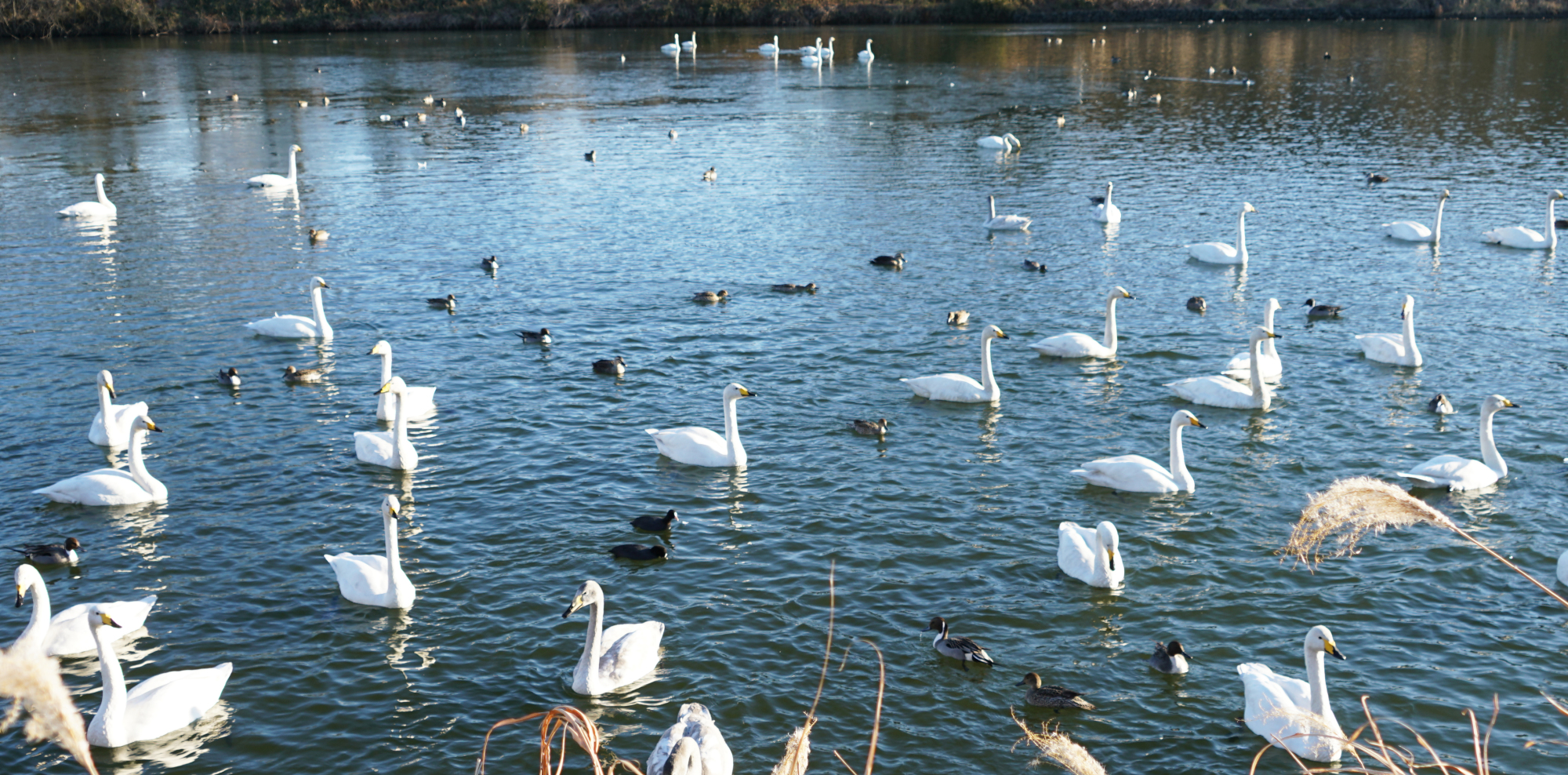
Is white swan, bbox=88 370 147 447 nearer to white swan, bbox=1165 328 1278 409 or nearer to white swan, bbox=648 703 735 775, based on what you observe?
white swan, bbox=648 703 735 775

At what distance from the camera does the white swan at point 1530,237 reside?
Answer: 28.3m

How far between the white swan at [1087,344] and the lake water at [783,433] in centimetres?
48

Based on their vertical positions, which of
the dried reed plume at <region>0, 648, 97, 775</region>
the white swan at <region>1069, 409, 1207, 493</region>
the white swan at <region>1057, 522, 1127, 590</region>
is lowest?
the white swan at <region>1057, 522, 1127, 590</region>

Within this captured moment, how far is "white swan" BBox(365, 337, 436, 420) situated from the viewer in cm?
1844

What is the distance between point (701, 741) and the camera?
10.1 metres

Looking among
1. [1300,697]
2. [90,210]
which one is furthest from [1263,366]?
[90,210]

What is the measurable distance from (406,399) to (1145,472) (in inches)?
414

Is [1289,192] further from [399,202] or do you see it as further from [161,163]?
[161,163]

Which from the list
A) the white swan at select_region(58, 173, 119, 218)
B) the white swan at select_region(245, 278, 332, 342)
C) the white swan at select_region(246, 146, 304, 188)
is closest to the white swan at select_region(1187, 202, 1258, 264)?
the white swan at select_region(245, 278, 332, 342)

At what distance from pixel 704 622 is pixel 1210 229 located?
22373 mm

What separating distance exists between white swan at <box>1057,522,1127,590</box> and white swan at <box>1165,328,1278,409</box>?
5.88m

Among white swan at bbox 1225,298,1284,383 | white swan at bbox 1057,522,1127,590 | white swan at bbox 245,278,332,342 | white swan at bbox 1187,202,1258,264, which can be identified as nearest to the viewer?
white swan at bbox 1057,522,1127,590

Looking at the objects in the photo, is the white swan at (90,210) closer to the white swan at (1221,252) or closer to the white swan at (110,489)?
the white swan at (110,489)

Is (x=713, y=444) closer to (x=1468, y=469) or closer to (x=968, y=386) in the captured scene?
(x=968, y=386)
